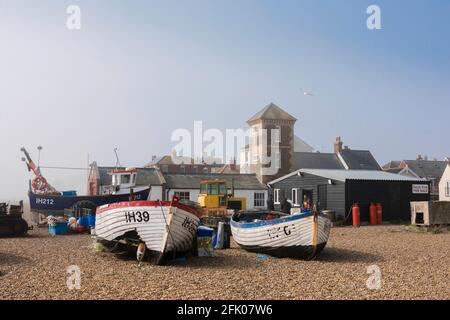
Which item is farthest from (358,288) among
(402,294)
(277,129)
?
(277,129)

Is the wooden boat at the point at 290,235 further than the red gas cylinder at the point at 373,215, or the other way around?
the red gas cylinder at the point at 373,215

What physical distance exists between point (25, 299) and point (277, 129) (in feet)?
157

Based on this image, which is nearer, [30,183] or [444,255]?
[444,255]

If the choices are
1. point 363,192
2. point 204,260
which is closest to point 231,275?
point 204,260

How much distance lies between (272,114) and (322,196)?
2455 centimetres

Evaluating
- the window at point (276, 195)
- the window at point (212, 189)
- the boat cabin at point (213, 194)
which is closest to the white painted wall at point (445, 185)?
the window at point (276, 195)

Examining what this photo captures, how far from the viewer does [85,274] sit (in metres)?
11.0

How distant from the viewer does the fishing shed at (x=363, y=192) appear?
98.8 feet

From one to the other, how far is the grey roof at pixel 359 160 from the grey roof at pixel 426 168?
12.4 metres

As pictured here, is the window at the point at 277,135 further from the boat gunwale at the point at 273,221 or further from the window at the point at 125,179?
the boat gunwale at the point at 273,221

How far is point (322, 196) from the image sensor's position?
105ft

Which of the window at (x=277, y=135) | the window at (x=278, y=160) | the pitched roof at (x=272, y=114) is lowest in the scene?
the window at (x=278, y=160)

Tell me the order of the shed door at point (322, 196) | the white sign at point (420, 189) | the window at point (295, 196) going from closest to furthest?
1. the shed door at point (322, 196)
2. the white sign at point (420, 189)
3. the window at point (295, 196)
